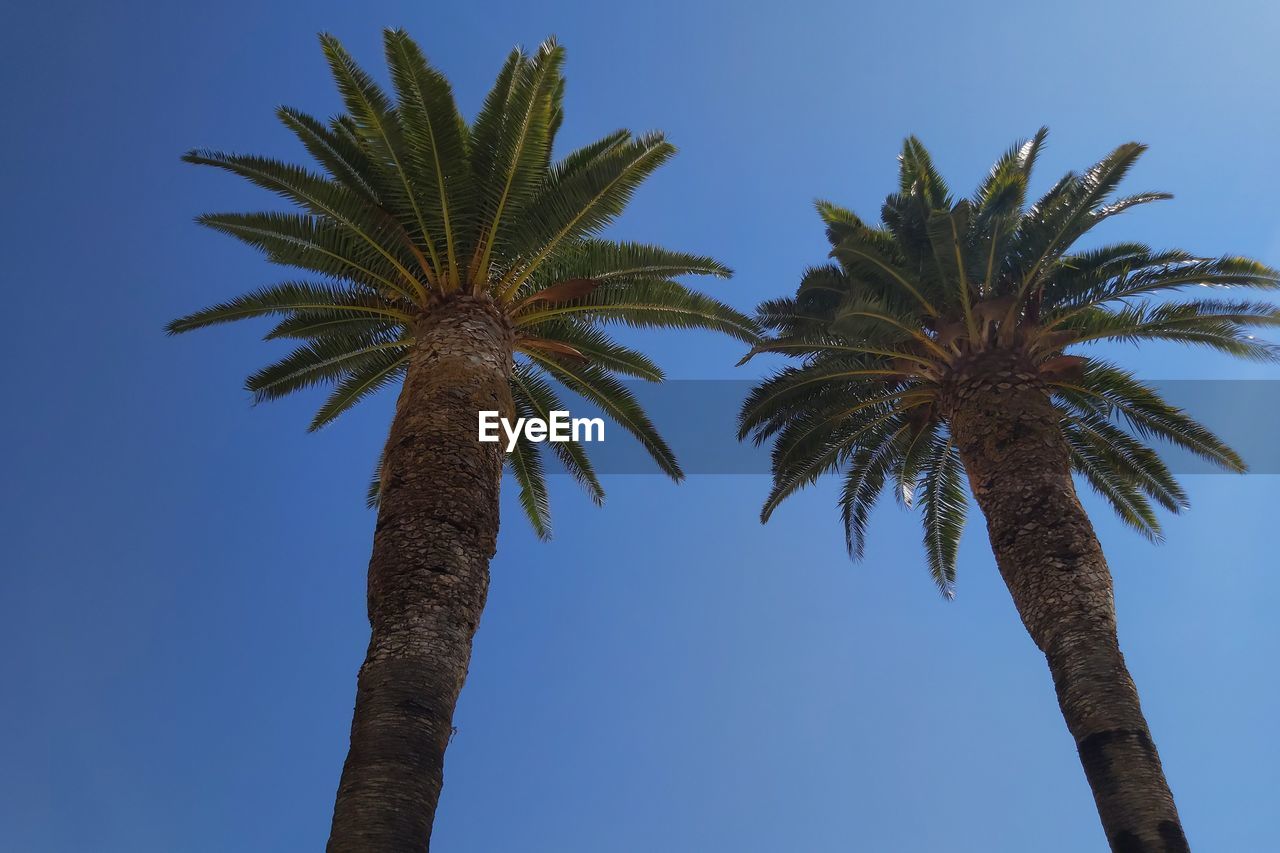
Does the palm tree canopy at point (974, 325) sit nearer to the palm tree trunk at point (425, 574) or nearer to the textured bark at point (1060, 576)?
the textured bark at point (1060, 576)

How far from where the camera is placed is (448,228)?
44.4ft

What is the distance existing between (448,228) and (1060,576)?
8.18 meters

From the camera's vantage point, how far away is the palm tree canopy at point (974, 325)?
14.9 metres

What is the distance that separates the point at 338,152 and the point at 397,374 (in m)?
3.40

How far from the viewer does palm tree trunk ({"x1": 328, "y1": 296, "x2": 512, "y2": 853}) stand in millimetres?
8805

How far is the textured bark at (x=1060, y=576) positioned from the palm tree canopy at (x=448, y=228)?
3.70 m

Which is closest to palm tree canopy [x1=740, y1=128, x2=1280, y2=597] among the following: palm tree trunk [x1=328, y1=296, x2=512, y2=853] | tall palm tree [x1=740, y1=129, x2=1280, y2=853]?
tall palm tree [x1=740, y1=129, x2=1280, y2=853]

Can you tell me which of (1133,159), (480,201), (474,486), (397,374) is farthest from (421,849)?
(1133,159)

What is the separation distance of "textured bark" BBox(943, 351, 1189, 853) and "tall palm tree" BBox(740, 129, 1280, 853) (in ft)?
0.08

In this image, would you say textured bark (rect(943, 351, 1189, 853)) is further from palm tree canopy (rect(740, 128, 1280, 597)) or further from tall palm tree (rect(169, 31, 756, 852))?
tall palm tree (rect(169, 31, 756, 852))

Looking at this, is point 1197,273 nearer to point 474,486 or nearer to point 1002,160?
point 1002,160

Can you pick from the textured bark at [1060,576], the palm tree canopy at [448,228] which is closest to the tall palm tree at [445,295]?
the palm tree canopy at [448,228]

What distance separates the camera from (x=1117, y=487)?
17688mm

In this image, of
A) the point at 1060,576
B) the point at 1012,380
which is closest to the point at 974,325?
the point at 1012,380
